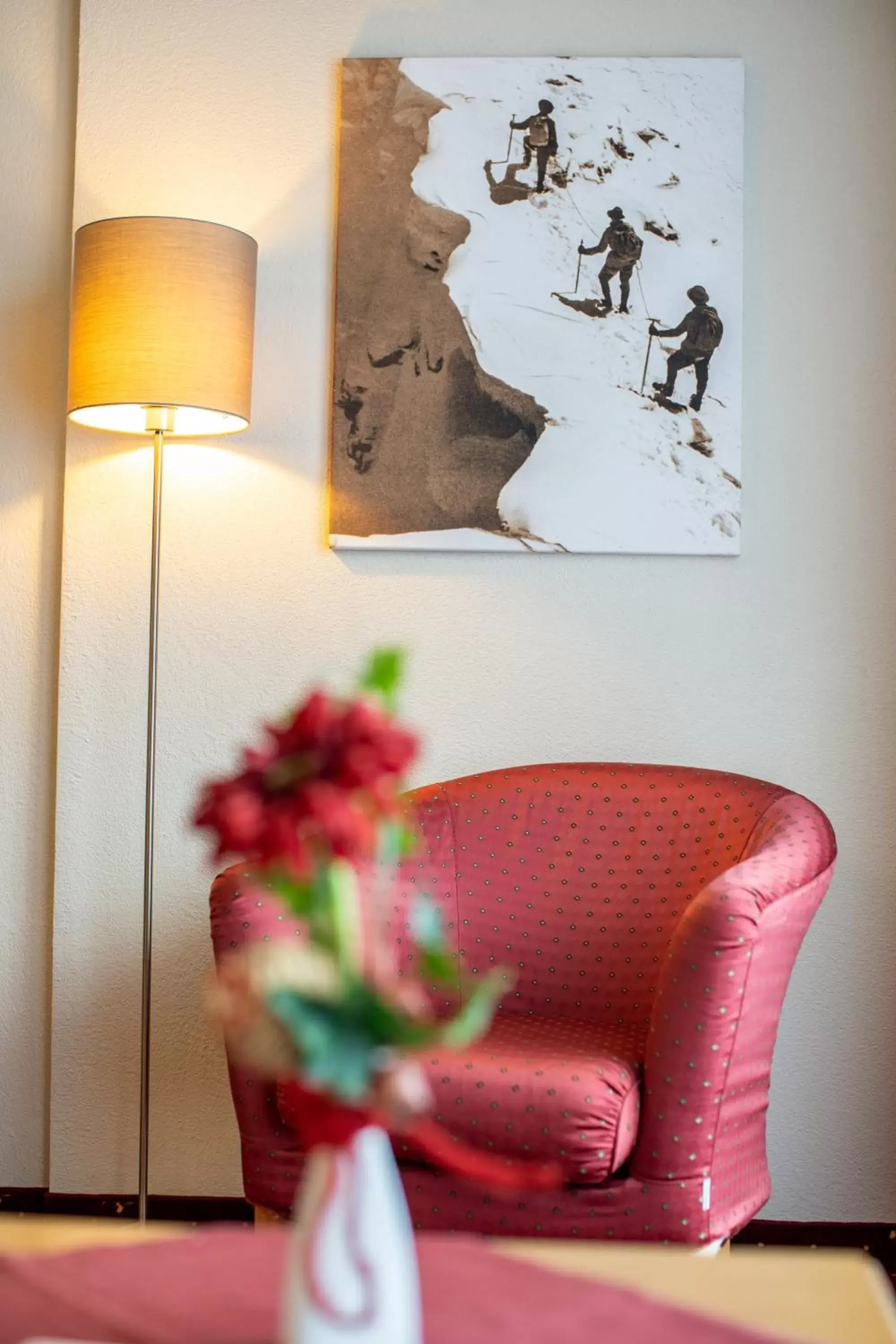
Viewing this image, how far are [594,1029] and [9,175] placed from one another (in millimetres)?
2258

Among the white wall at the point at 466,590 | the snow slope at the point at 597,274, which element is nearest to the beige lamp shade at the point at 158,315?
the white wall at the point at 466,590

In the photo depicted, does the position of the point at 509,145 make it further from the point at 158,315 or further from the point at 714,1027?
the point at 714,1027

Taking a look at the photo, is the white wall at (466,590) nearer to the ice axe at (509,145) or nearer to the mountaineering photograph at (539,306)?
the mountaineering photograph at (539,306)

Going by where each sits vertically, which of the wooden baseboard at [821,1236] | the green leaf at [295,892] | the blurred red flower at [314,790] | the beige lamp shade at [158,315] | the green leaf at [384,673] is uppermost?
the beige lamp shade at [158,315]

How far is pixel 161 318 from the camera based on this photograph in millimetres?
2465

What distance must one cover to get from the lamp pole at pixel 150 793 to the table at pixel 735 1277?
1225 millimetres

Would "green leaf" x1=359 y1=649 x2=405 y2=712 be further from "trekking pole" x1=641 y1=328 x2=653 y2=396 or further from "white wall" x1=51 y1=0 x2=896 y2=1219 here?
"trekking pole" x1=641 y1=328 x2=653 y2=396

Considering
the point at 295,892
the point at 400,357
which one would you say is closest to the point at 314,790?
the point at 295,892

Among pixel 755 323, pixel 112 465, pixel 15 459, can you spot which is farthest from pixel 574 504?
pixel 15 459

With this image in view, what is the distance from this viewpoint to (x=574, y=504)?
9.20ft

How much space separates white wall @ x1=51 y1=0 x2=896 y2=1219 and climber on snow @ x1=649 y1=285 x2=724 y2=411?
0.09 meters

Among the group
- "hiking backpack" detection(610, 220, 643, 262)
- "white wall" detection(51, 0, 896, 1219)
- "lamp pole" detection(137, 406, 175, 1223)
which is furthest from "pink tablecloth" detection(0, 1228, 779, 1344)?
"hiking backpack" detection(610, 220, 643, 262)

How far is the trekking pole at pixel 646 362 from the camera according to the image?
2.81 metres

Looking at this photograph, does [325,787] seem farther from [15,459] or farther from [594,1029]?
[15,459]
